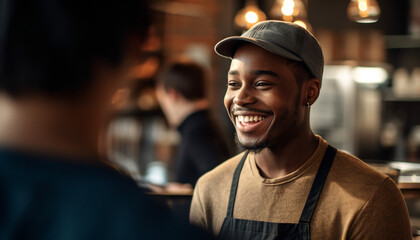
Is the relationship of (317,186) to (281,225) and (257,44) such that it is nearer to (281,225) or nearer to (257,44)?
(281,225)

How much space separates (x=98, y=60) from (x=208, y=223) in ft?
2.91

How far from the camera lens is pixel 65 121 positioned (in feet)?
2.03

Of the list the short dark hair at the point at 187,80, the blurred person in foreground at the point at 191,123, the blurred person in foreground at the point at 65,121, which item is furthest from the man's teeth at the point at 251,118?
the short dark hair at the point at 187,80

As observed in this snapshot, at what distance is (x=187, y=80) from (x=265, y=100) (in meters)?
1.61

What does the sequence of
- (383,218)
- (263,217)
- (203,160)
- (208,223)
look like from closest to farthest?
(383,218), (263,217), (208,223), (203,160)

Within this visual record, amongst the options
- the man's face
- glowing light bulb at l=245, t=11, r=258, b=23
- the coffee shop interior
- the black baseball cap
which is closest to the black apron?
the man's face

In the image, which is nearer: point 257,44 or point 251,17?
point 257,44

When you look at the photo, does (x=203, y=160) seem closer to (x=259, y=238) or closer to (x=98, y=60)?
(x=259, y=238)

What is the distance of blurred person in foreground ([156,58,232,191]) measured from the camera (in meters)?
2.67

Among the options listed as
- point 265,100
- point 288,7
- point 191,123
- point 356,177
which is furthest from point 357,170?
point 288,7

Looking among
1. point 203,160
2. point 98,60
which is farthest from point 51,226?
point 203,160

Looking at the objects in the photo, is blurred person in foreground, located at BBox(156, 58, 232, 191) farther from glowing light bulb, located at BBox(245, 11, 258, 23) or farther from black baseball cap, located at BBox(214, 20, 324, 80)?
black baseball cap, located at BBox(214, 20, 324, 80)

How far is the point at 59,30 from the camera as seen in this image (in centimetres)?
60

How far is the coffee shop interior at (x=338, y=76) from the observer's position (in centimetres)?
597
